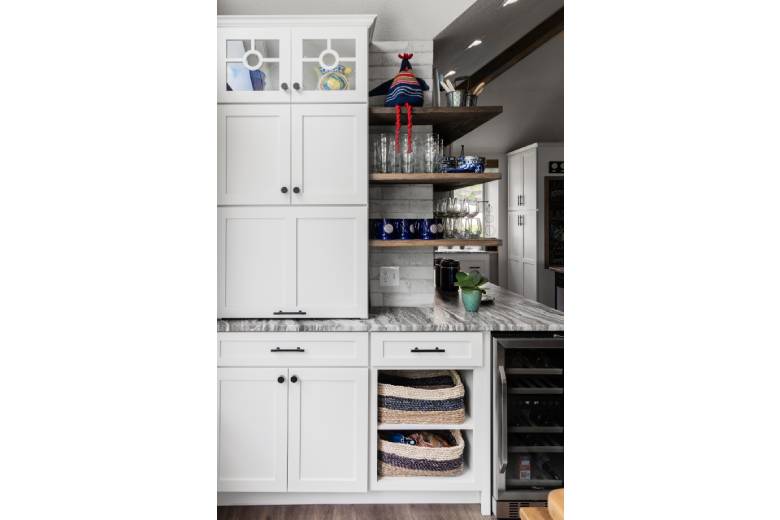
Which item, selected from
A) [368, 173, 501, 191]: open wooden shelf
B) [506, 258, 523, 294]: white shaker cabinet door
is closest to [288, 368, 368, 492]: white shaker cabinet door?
[368, 173, 501, 191]: open wooden shelf

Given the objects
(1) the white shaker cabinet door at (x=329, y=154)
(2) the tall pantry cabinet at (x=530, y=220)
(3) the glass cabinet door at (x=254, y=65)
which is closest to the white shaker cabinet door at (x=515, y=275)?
(2) the tall pantry cabinet at (x=530, y=220)

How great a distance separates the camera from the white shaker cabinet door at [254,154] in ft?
8.07

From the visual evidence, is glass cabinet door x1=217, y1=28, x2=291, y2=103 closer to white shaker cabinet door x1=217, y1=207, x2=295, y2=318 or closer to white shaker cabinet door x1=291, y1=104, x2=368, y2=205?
white shaker cabinet door x1=291, y1=104, x2=368, y2=205

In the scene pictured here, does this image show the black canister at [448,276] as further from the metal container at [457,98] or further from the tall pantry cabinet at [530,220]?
the tall pantry cabinet at [530,220]

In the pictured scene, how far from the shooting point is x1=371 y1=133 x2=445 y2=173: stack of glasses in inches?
104

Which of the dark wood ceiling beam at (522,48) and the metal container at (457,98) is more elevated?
the dark wood ceiling beam at (522,48)

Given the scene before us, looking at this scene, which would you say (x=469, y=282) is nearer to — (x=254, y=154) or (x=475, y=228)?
(x=475, y=228)

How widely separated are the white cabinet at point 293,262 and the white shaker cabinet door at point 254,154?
84 mm

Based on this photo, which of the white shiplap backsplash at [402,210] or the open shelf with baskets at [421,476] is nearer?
the open shelf with baskets at [421,476]

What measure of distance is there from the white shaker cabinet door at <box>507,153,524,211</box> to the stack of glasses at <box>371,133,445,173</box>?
16.3ft
